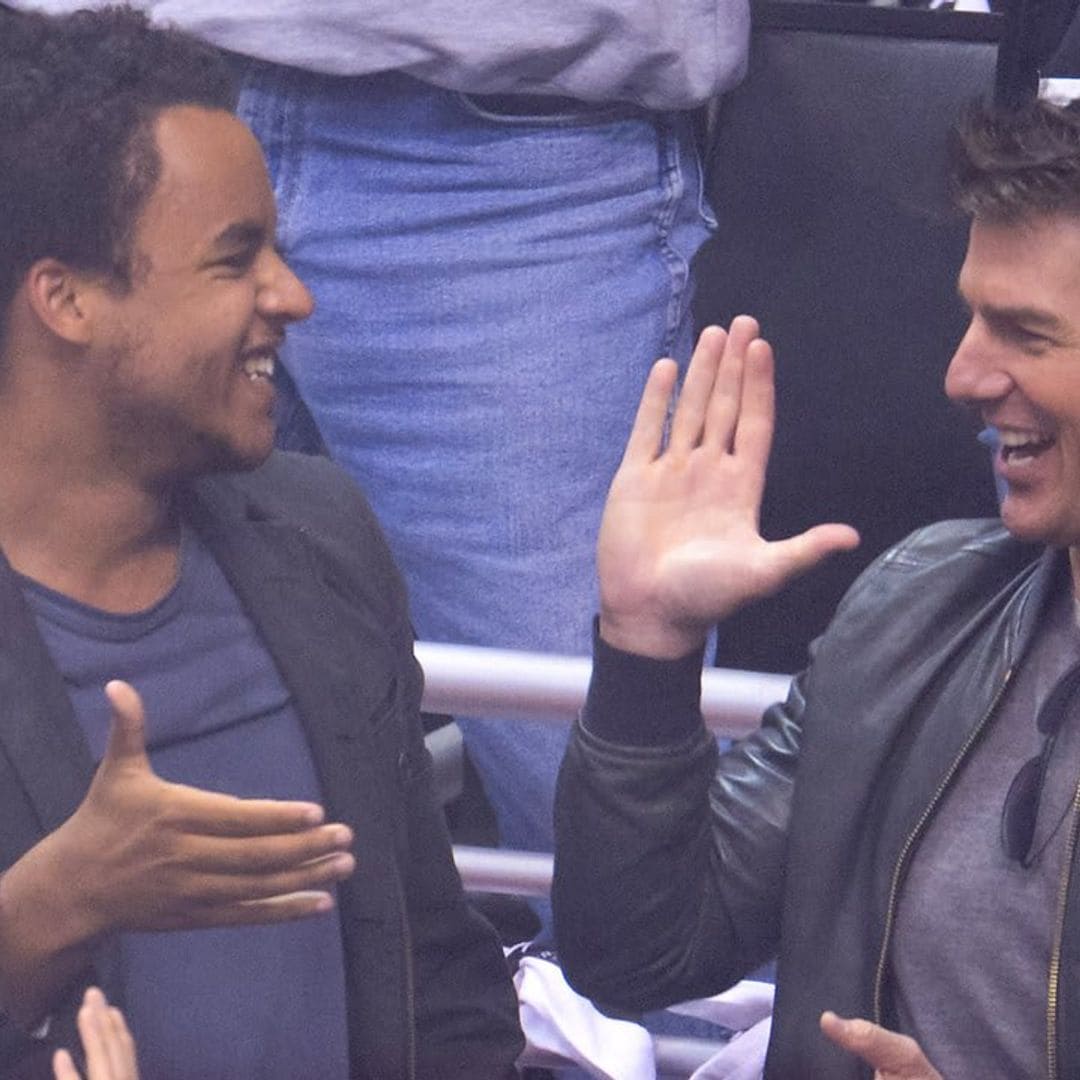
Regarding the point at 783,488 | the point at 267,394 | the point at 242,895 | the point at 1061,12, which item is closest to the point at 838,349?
the point at 783,488

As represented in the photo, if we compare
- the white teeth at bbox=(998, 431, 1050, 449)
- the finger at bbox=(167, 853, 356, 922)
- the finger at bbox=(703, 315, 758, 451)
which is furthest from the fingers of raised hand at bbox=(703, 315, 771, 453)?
the finger at bbox=(167, 853, 356, 922)

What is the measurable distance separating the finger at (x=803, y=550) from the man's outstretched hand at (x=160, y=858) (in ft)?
1.46

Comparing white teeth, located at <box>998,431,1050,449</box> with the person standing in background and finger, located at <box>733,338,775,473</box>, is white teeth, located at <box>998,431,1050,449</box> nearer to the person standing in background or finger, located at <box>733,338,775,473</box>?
finger, located at <box>733,338,775,473</box>

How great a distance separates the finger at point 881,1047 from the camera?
180cm

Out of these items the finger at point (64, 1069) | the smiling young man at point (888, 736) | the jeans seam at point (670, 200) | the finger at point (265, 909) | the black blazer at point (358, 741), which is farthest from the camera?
the jeans seam at point (670, 200)

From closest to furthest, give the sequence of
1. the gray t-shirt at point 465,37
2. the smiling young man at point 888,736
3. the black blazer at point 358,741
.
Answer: the black blazer at point 358,741 → the smiling young man at point 888,736 → the gray t-shirt at point 465,37

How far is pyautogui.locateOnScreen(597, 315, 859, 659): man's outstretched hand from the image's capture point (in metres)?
2.05

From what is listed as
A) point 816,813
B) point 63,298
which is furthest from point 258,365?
point 816,813

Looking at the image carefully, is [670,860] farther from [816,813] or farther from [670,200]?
[670,200]

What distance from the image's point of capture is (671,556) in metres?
2.07

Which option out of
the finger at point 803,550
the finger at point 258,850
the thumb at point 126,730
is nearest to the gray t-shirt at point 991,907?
the finger at point 803,550

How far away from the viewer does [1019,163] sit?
2109 millimetres

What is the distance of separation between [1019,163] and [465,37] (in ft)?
1.94

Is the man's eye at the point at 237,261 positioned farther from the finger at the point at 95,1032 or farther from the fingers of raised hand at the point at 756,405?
the finger at the point at 95,1032
